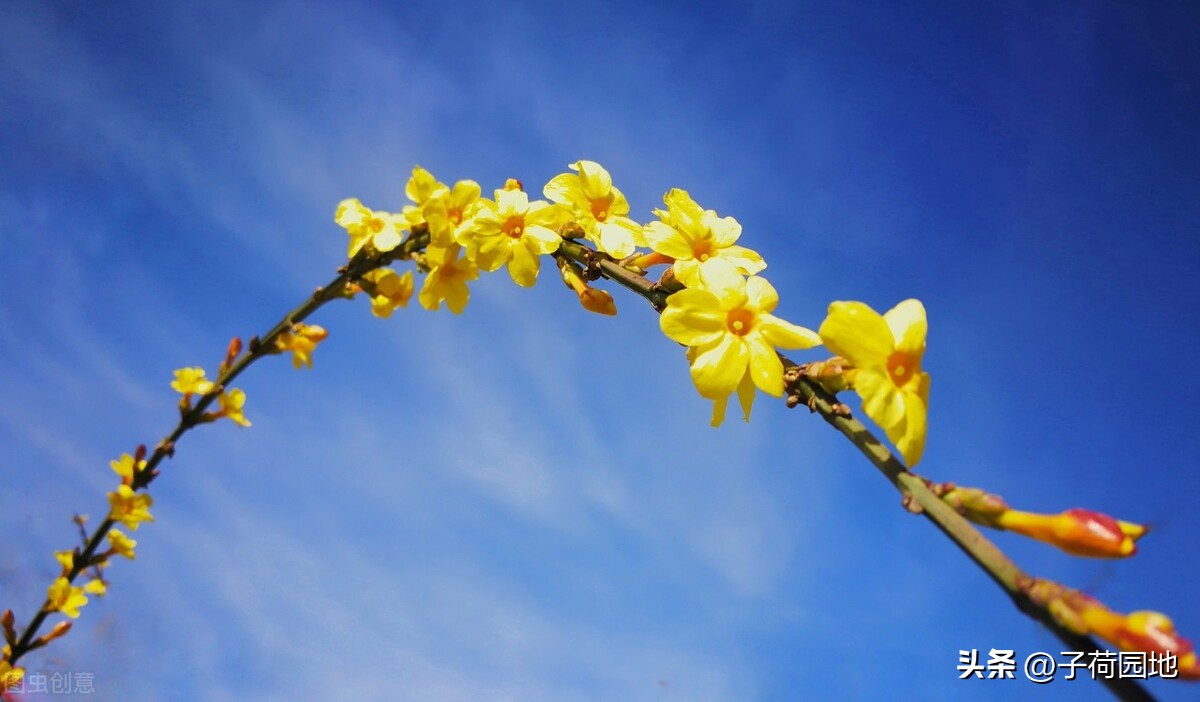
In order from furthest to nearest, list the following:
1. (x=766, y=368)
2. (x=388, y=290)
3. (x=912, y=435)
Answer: (x=388, y=290)
(x=766, y=368)
(x=912, y=435)

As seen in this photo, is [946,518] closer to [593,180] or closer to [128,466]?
[593,180]

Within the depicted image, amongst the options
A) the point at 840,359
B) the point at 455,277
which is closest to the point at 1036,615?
the point at 840,359

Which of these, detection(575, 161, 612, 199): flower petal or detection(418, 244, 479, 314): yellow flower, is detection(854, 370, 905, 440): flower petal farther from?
detection(418, 244, 479, 314): yellow flower

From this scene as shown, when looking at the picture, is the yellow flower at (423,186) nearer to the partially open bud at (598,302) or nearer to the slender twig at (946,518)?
the partially open bud at (598,302)

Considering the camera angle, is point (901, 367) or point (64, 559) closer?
point (901, 367)

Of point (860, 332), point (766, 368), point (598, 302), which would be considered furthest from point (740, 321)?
point (598, 302)


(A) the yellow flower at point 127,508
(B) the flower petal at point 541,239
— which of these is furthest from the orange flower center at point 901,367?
(A) the yellow flower at point 127,508

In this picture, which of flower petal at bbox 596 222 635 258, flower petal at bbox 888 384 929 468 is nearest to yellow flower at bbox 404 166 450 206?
flower petal at bbox 596 222 635 258
